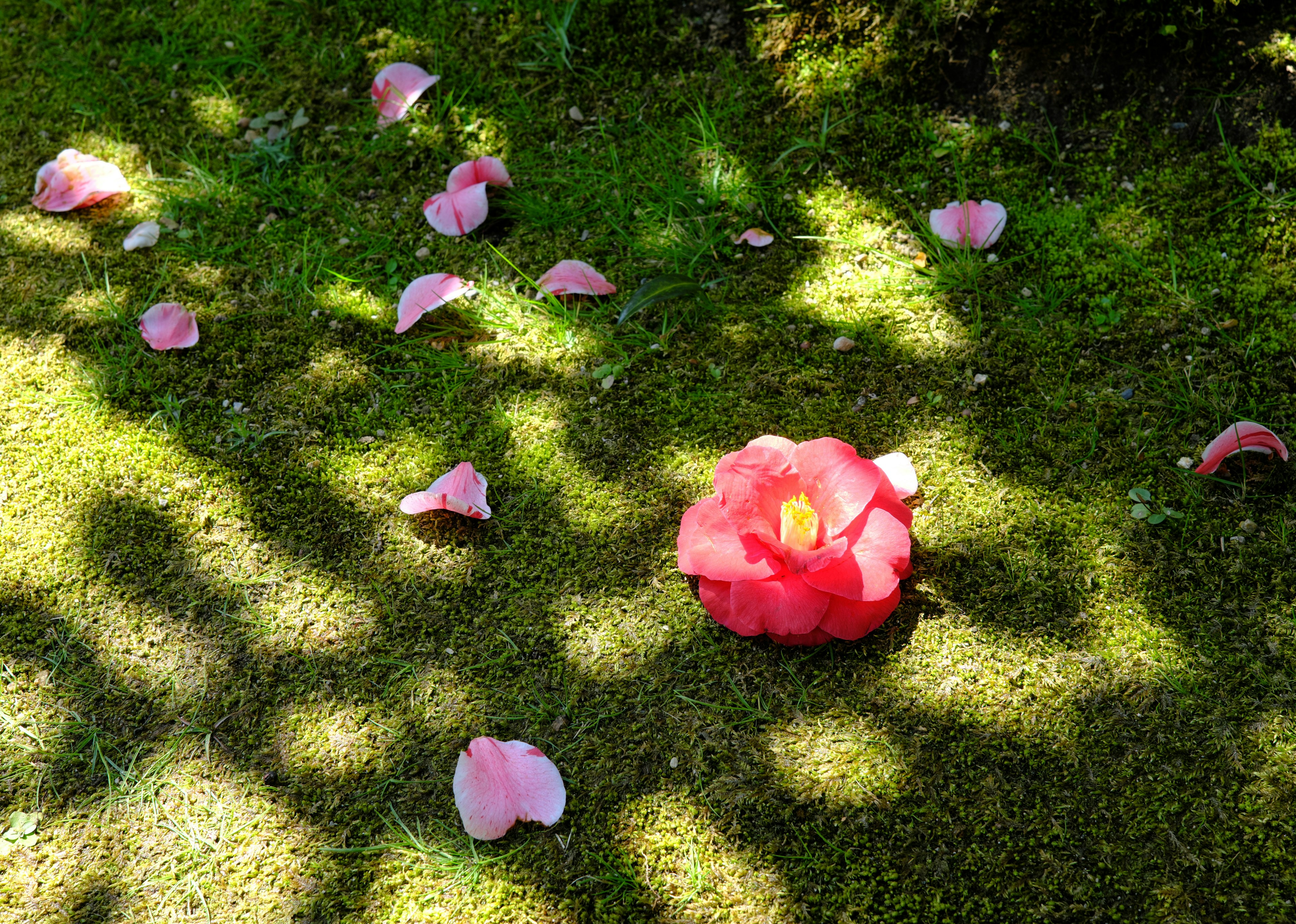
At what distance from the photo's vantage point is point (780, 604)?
1849mm

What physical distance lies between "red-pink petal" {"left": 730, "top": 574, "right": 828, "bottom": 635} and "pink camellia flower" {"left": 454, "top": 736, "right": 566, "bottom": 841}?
516mm

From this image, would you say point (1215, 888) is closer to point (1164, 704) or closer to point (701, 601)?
point (1164, 704)

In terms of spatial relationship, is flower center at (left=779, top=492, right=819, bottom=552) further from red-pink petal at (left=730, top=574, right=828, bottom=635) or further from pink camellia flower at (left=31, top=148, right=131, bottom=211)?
pink camellia flower at (left=31, top=148, right=131, bottom=211)

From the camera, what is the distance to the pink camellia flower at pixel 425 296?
97.4 inches

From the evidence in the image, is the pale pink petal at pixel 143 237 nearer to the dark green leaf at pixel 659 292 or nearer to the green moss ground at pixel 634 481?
the green moss ground at pixel 634 481

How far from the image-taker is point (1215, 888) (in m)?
1.59

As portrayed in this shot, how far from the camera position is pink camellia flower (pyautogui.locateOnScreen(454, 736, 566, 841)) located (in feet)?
5.69

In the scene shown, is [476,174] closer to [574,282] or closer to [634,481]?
[574,282]

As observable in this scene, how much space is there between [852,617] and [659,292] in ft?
3.36

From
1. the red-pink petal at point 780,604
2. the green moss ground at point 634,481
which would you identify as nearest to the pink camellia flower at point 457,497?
the green moss ground at point 634,481

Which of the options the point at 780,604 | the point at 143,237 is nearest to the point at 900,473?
the point at 780,604

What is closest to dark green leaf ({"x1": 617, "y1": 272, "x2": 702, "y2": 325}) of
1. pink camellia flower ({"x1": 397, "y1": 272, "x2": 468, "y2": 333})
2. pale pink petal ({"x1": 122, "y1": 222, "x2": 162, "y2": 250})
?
pink camellia flower ({"x1": 397, "y1": 272, "x2": 468, "y2": 333})

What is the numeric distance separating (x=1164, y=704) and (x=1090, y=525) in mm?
428

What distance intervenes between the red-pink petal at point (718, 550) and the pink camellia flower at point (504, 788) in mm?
508
